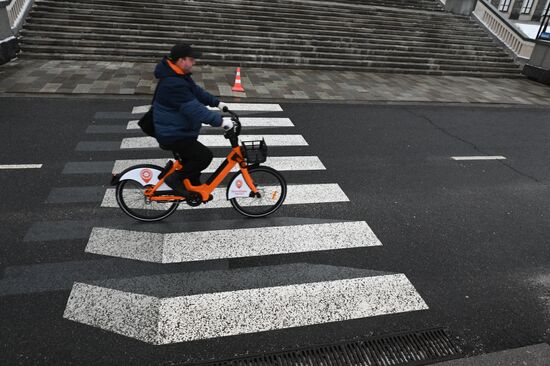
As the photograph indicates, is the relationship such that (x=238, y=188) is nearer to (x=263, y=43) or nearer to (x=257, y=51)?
(x=257, y=51)

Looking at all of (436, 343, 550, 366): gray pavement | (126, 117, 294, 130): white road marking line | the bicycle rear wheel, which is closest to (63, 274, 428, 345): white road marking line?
(436, 343, 550, 366): gray pavement

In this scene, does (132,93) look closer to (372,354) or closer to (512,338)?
(372,354)

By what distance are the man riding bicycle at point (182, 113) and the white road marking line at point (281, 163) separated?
Answer: 5.97ft

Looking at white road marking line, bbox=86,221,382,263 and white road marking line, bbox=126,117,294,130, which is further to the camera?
white road marking line, bbox=126,117,294,130

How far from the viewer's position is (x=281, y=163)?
22.8 feet

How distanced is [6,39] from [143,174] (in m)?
10.7

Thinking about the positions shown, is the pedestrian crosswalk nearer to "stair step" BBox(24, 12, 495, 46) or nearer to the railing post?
the railing post

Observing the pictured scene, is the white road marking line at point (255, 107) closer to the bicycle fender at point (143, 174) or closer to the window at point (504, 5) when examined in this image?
the bicycle fender at point (143, 174)

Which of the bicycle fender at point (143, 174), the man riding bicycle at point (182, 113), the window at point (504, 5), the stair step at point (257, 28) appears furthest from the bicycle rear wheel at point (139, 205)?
the window at point (504, 5)

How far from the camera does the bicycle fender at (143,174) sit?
4.69 m

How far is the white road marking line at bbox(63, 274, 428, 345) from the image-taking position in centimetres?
343

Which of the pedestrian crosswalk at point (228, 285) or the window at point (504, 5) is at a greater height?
the window at point (504, 5)

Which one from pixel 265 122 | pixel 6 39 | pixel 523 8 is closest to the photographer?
pixel 265 122

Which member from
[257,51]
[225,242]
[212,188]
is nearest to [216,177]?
[212,188]
